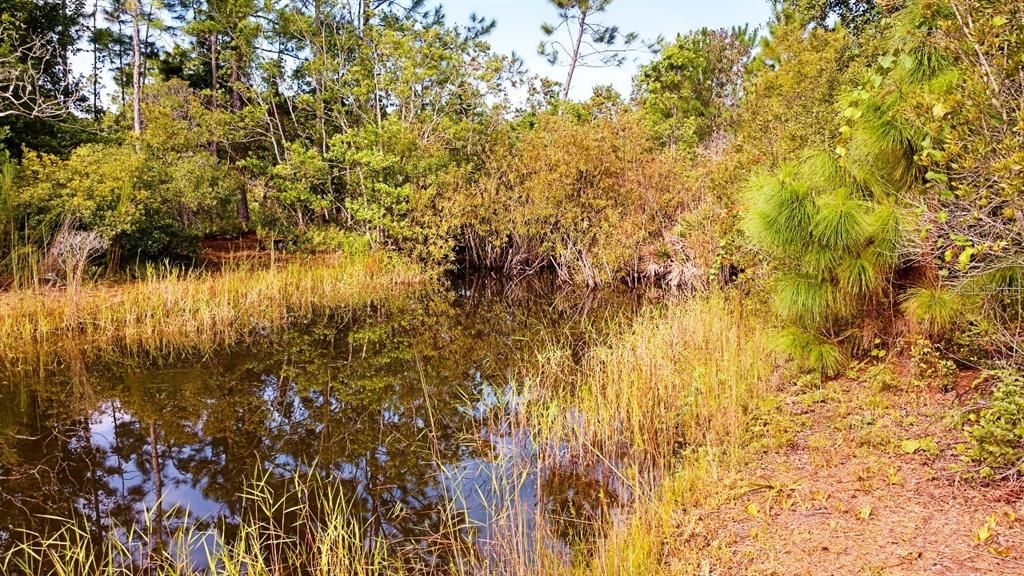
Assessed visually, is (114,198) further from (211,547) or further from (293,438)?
(211,547)

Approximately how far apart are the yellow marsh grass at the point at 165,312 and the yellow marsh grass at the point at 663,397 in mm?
5147

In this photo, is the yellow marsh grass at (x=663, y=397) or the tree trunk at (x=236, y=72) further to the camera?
the tree trunk at (x=236, y=72)

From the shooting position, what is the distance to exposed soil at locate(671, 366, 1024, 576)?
268 cm

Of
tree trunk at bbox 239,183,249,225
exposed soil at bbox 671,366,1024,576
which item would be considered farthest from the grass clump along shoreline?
tree trunk at bbox 239,183,249,225

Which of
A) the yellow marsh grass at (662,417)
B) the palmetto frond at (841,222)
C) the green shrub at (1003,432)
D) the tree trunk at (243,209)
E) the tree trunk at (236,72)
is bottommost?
the yellow marsh grass at (662,417)

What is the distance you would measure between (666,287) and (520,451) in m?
8.74

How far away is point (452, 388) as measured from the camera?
259 inches

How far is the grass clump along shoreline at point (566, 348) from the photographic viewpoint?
3088 mm

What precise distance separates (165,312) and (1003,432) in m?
9.46

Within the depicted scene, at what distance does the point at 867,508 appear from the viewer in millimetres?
3059

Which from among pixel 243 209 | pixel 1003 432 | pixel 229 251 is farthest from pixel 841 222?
pixel 243 209

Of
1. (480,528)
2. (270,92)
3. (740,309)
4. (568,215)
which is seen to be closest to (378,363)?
(480,528)

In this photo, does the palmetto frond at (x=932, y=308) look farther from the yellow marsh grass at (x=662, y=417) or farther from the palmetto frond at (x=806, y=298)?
the yellow marsh grass at (x=662, y=417)

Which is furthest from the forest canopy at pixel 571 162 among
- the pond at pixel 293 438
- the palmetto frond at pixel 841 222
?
the pond at pixel 293 438
